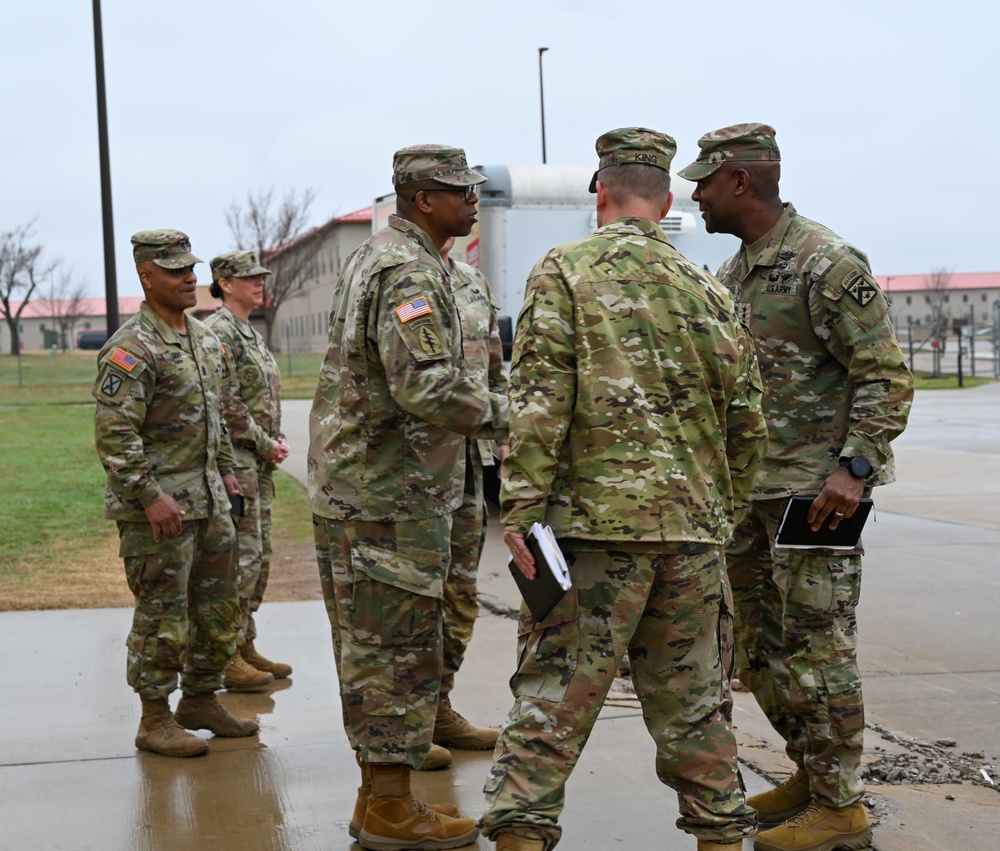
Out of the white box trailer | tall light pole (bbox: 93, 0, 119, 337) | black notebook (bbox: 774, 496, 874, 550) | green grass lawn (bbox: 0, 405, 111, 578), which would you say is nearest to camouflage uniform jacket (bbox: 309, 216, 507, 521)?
black notebook (bbox: 774, 496, 874, 550)

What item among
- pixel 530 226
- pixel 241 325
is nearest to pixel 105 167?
pixel 530 226

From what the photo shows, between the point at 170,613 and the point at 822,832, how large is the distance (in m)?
2.65

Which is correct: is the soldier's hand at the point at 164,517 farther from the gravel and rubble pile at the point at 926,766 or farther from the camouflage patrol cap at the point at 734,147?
the gravel and rubble pile at the point at 926,766

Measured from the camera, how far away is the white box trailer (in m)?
11.9

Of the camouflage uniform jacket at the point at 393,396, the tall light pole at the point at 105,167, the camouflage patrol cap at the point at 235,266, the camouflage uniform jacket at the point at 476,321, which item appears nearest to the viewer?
the camouflage uniform jacket at the point at 393,396

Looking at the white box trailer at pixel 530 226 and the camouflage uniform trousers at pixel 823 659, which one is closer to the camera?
the camouflage uniform trousers at pixel 823 659

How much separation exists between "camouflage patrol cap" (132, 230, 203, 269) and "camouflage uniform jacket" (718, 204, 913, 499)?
235 cm

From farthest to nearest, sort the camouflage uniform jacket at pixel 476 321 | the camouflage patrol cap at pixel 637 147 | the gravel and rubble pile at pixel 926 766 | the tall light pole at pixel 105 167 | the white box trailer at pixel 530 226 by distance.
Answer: the tall light pole at pixel 105 167
the white box trailer at pixel 530 226
the camouflage uniform jacket at pixel 476 321
the gravel and rubble pile at pixel 926 766
the camouflage patrol cap at pixel 637 147

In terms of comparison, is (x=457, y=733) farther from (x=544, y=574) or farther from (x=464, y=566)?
(x=544, y=574)

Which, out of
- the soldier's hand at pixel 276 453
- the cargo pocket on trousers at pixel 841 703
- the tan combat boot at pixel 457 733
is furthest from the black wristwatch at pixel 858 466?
the soldier's hand at pixel 276 453

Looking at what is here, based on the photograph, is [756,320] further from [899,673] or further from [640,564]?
[899,673]

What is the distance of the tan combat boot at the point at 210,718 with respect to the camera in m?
5.32

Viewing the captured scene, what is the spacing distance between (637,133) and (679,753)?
168 centimetres

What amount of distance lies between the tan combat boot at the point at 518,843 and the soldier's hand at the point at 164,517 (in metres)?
2.27
